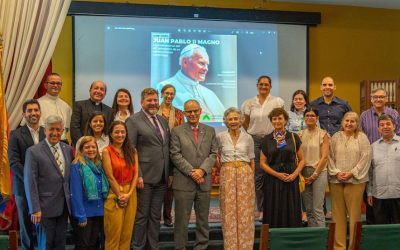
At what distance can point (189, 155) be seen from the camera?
14.9 feet

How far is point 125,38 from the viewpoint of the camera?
714cm

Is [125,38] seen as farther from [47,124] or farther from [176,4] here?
[47,124]

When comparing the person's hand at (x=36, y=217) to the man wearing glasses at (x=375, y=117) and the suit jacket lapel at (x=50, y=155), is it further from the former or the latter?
the man wearing glasses at (x=375, y=117)

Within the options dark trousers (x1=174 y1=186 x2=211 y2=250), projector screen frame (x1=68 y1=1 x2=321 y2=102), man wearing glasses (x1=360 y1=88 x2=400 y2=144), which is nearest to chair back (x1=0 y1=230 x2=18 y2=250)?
dark trousers (x1=174 y1=186 x2=211 y2=250)

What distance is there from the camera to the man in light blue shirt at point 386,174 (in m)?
4.71

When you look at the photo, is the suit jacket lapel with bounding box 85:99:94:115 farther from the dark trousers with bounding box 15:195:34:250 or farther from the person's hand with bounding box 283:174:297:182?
the person's hand with bounding box 283:174:297:182

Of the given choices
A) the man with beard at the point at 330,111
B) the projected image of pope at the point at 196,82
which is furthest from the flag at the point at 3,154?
the projected image of pope at the point at 196,82

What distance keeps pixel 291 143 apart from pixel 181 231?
50.6 inches

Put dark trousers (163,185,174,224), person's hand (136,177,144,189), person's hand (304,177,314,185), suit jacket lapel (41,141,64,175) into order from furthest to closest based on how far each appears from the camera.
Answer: dark trousers (163,185,174,224)
person's hand (304,177,314,185)
person's hand (136,177,144,189)
suit jacket lapel (41,141,64,175)

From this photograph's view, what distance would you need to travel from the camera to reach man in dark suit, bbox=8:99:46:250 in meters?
4.18

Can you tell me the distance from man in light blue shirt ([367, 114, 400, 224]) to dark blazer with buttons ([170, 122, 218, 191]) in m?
1.55

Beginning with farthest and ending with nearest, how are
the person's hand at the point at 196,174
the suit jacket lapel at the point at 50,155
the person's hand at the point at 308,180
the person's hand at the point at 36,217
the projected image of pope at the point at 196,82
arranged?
the projected image of pope at the point at 196,82, the person's hand at the point at 308,180, the person's hand at the point at 196,174, the suit jacket lapel at the point at 50,155, the person's hand at the point at 36,217

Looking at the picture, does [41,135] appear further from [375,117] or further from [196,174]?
[375,117]

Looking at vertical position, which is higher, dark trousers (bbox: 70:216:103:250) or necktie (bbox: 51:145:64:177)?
necktie (bbox: 51:145:64:177)
